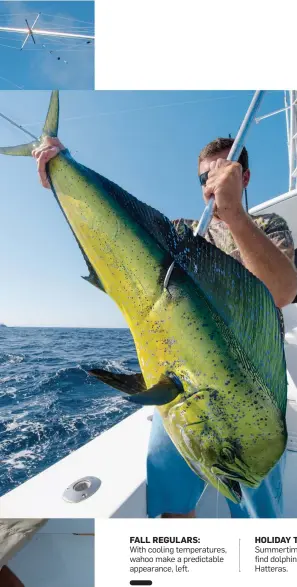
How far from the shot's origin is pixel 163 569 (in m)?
1.14

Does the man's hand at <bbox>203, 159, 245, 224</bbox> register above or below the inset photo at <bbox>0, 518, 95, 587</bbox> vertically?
above

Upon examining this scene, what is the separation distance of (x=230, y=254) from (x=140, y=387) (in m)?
0.46

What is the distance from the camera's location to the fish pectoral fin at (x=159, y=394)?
627 millimetres

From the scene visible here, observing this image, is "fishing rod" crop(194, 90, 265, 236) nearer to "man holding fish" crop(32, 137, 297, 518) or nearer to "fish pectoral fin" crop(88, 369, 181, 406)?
"man holding fish" crop(32, 137, 297, 518)

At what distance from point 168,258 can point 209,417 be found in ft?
1.10

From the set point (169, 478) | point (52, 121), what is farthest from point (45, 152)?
point (169, 478)

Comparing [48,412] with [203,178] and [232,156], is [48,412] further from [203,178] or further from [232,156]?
[232,156]

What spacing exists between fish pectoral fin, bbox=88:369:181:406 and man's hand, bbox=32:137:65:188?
19.1 inches

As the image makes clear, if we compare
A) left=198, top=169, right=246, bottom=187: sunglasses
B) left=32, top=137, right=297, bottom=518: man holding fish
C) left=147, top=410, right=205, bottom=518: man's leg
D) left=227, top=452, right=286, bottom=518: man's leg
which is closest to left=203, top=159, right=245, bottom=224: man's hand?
left=32, top=137, right=297, bottom=518: man holding fish

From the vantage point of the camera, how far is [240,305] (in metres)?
0.77

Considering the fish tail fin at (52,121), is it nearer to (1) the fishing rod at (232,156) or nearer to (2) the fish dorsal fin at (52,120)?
(2) the fish dorsal fin at (52,120)

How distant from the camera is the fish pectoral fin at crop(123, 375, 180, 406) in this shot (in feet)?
2.06

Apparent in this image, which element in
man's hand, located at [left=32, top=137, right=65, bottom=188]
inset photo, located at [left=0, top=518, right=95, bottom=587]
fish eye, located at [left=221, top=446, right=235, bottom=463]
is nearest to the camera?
fish eye, located at [left=221, top=446, right=235, bottom=463]

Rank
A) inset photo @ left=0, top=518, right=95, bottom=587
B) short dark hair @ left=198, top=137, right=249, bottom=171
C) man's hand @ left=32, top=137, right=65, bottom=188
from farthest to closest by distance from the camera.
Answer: inset photo @ left=0, top=518, right=95, bottom=587 < short dark hair @ left=198, top=137, right=249, bottom=171 < man's hand @ left=32, top=137, right=65, bottom=188
